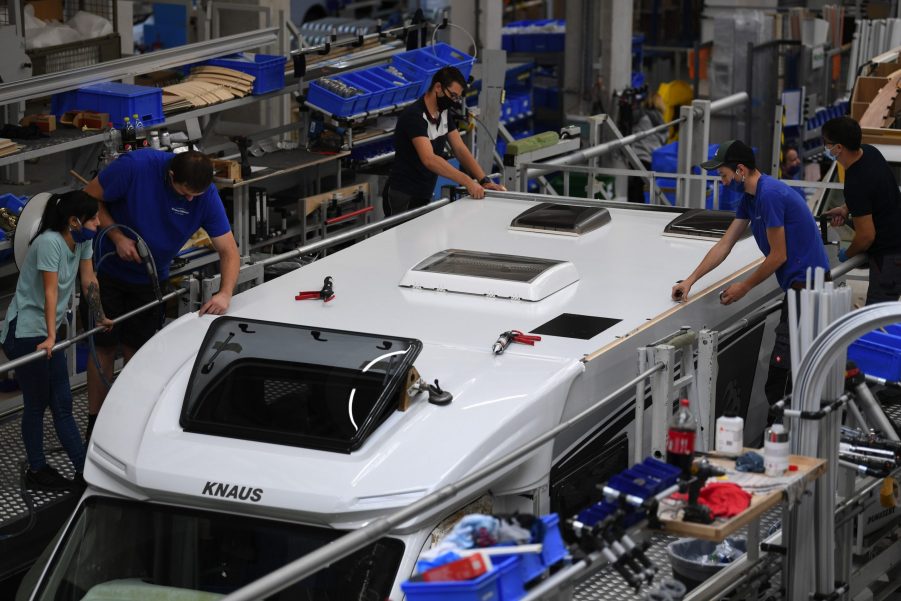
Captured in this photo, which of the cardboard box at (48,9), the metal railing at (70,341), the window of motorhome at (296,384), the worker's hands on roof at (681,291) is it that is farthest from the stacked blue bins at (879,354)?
the cardboard box at (48,9)

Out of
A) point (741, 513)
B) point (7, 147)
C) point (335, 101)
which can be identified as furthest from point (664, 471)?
point (335, 101)

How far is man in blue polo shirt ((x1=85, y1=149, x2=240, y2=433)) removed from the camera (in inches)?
259

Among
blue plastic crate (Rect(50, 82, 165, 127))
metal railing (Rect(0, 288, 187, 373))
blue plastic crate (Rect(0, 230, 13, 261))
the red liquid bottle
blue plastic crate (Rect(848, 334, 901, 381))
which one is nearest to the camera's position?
the red liquid bottle

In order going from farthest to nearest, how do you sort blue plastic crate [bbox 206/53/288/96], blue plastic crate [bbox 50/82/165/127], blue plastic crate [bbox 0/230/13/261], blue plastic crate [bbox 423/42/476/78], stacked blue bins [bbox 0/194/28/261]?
blue plastic crate [bbox 423/42/476/78] → blue plastic crate [bbox 206/53/288/96] → blue plastic crate [bbox 50/82/165/127] → stacked blue bins [bbox 0/194/28/261] → blue plastic crate [bbox 0/230/13/261]

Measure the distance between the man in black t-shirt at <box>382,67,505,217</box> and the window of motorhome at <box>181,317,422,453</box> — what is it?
10.2 ft

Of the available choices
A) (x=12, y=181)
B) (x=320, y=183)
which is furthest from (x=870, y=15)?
(x=12, y=181)

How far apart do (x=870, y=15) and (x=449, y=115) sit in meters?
12.7

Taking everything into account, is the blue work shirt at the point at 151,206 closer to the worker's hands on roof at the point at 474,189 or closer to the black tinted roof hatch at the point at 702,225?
the worker's hands on roof at the point at 474,189

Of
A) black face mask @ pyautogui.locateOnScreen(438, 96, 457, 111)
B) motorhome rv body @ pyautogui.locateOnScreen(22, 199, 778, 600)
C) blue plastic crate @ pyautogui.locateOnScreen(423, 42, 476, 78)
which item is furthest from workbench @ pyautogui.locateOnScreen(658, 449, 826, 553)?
blue plastic crate @ pyautogui.locateOnScreen(423, 42, 476, 78)

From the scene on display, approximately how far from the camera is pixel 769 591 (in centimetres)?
508

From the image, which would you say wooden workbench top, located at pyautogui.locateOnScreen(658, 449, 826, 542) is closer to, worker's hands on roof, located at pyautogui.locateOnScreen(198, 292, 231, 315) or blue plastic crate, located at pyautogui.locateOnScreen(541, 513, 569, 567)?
blue plastic crate, located at pyautogui.locateOnScreen(541, 513, 569, 567)

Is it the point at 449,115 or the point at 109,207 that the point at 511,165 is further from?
the point at 109,207

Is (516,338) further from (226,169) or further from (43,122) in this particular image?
(43,122)

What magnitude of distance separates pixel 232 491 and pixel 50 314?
1.86 metres
